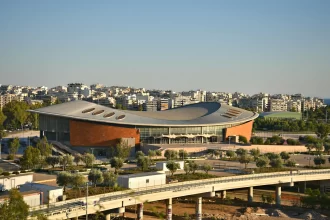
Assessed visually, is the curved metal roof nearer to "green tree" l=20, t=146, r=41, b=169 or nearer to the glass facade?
the glass facade

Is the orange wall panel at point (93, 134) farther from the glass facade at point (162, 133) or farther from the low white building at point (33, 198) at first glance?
the low white building at point (33, 198)

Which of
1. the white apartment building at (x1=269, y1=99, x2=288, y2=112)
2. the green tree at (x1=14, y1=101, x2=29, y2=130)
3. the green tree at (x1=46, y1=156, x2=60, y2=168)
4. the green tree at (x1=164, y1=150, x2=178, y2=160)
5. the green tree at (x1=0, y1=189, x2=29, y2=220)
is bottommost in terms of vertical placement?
the white apartment building at (x1=269, y1=99, x2=288, y2=112)

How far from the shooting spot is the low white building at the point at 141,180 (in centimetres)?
3344

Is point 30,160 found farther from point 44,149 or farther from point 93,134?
point 93,134

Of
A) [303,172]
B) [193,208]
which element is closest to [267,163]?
[303,172]

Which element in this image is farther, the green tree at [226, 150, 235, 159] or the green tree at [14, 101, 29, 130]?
the green tree at [14, 101, 29, 130]

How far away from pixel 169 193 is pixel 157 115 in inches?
1419

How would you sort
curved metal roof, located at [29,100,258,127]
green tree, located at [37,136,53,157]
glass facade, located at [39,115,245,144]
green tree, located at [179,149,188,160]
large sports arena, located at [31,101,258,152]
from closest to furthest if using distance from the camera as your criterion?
1. green tree, located at [37,136,53,157]
2. green tree, located at [179,149,188,160]
3. large sports arena, located at [31,101,258,152]
4. curved metal roof, located at [29,100,258,127]
5. glass facade, located at [39,115,245,144]

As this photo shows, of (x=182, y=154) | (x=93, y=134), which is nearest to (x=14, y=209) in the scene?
(x=182, y=154)

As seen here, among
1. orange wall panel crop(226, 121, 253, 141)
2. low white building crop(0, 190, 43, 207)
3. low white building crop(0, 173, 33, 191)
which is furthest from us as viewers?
orange wall panel crop(226, 121, 253, 141)

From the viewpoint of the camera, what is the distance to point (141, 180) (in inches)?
1344

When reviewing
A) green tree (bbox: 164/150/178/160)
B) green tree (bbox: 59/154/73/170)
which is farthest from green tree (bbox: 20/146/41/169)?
green tree (bbox: 164/150/178/160)

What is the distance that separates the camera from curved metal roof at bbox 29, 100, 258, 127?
60.8 m

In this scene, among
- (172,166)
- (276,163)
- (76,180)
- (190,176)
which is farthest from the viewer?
(276,163)
